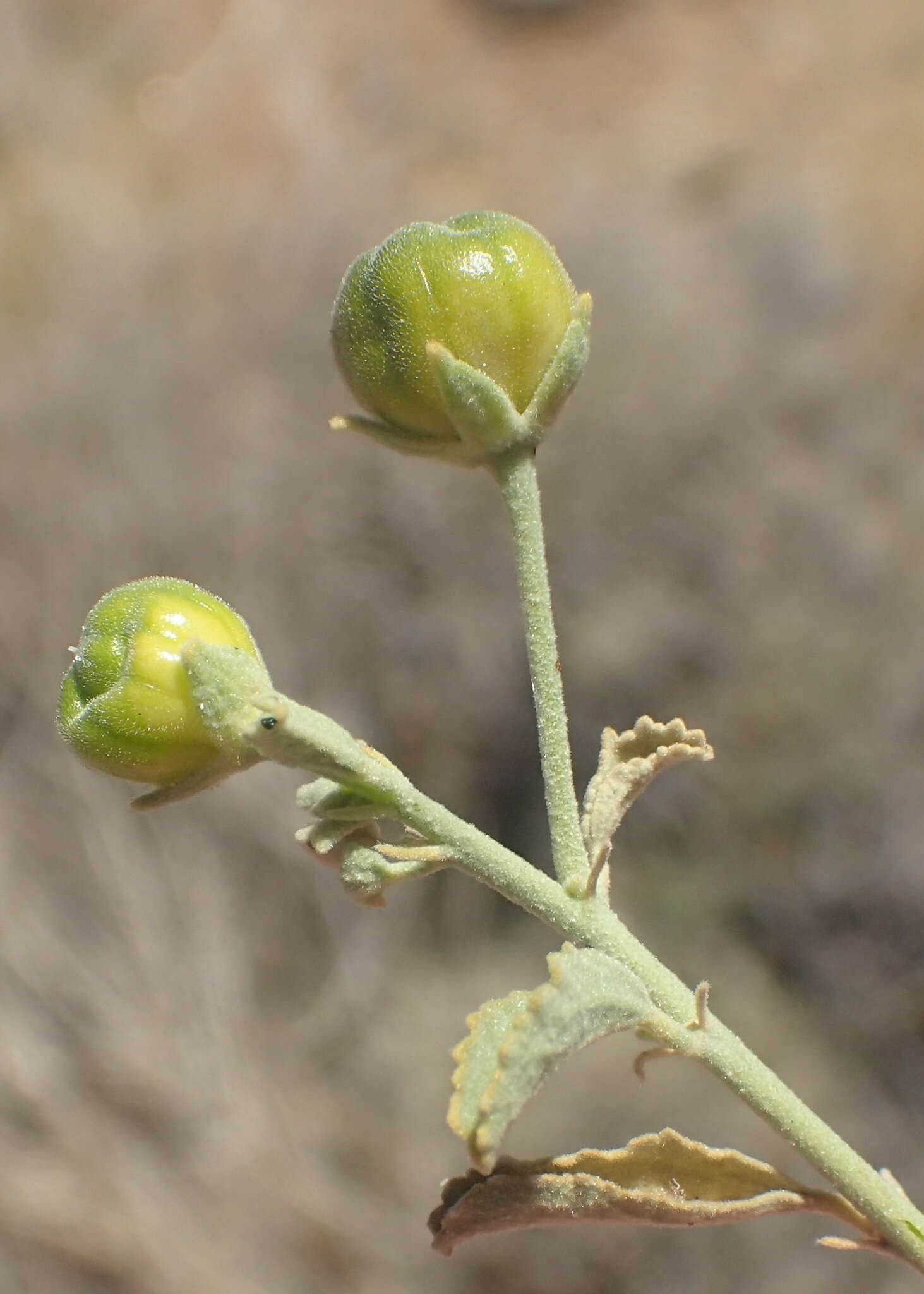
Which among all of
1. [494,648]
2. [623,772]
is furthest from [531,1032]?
[494,648]

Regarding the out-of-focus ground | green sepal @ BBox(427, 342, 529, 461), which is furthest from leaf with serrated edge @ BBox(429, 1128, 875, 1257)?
the out-of-focus ground

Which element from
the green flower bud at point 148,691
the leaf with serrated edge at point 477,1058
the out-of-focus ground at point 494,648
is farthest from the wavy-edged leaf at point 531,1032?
the out-of-focus ground at point 494,648

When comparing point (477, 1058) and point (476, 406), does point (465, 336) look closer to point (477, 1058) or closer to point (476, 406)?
point (476, 406)

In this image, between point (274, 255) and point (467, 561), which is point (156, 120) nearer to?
point (274, 255)

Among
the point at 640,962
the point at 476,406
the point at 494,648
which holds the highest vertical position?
the point at 494,648

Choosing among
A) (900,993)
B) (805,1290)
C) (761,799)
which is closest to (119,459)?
(761,799)

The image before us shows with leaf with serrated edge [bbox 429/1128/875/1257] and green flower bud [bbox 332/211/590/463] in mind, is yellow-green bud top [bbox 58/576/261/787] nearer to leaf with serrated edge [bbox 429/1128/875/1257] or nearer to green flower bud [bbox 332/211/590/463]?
green flower bud [bbox 332/211/590/463]

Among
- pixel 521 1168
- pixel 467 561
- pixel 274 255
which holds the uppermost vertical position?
pixel 274 255
